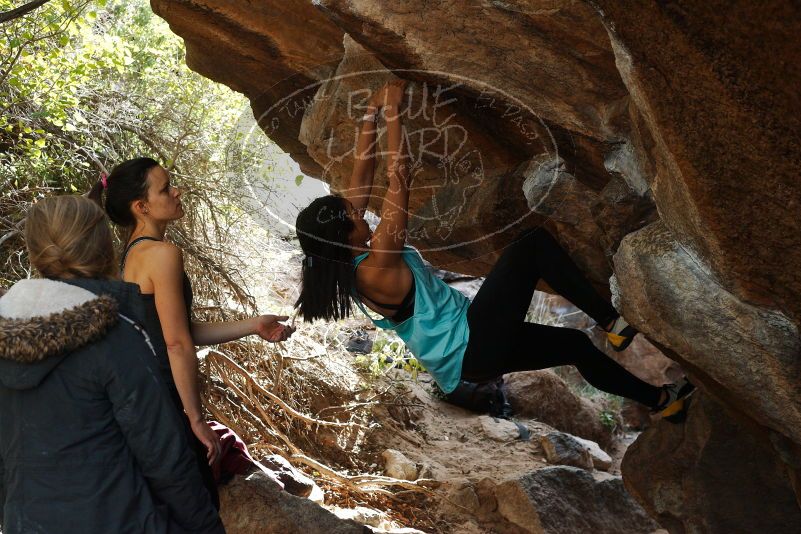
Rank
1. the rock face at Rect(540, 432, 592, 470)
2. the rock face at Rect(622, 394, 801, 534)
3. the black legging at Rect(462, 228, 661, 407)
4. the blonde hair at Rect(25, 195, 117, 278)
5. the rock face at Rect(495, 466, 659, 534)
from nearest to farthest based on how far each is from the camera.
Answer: the blonde hair at Rect(25, 195, 117, 278), the black legging at Rect(462, 228, 661, 407), the rock face at Rect(622, 394, 801, 534), the rock face at Rect(495, 466, 659, 534), the rock face at Rect(540, 432, 592, 470)

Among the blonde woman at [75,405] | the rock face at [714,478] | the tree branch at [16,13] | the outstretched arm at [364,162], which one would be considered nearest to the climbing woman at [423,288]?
the outstretched arm at [364,162]

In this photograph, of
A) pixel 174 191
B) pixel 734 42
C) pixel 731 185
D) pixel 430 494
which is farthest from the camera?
pixel 430 494

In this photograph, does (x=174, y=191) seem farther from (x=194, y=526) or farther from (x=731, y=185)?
(x=731, y=185)

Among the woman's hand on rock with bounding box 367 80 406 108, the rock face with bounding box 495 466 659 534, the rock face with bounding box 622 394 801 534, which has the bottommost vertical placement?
the rock face with bounding box 495 466 659 534

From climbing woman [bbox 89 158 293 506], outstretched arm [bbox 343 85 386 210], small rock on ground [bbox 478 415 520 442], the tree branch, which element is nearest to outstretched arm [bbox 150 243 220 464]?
climbing woman [bbox 89 158 293 506]

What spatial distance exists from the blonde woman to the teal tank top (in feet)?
3.99

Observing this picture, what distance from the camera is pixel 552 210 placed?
383 cm

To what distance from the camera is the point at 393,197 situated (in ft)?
9.77

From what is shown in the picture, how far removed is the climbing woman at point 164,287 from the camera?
2629 mm

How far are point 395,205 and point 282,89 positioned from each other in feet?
6.28

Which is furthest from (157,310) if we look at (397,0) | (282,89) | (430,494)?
(430,494)

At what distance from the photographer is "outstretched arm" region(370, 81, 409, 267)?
298 cm

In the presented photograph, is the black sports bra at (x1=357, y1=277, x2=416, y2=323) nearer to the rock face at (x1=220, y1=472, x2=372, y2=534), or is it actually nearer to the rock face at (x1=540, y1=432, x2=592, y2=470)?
the rock face at (x1=220, y1=472, x2=372, y2=534)

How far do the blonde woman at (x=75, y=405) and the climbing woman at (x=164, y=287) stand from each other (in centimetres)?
32
